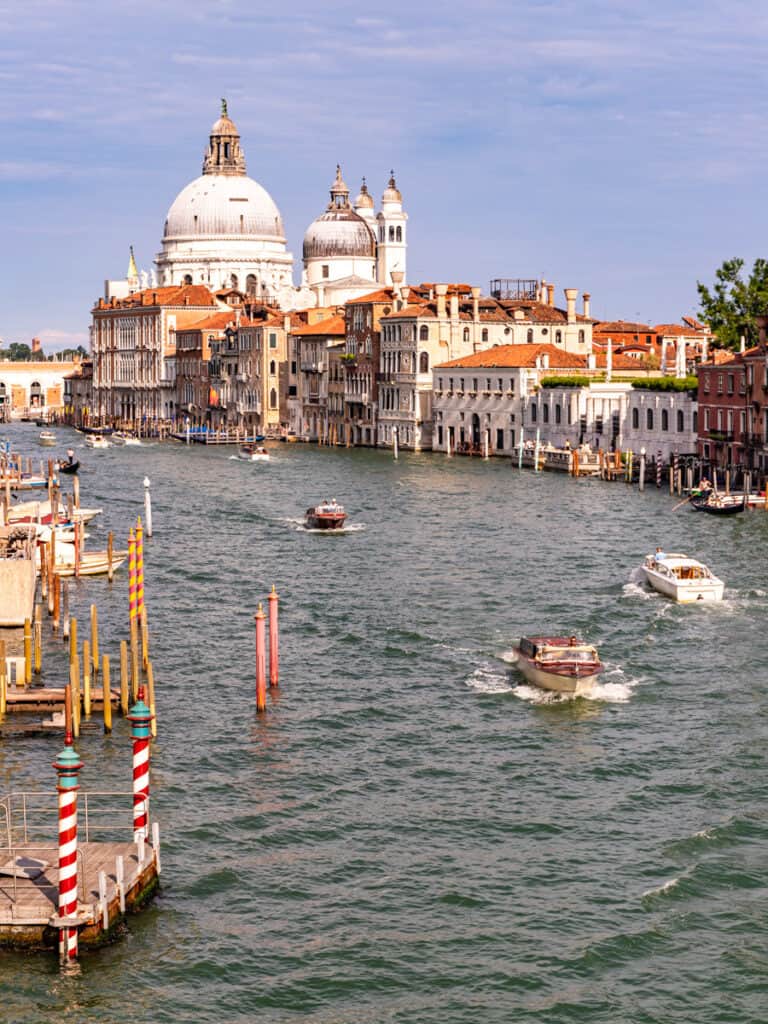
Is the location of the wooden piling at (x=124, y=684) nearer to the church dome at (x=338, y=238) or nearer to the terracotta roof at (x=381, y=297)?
the terracotta roof at (x=381, y=297)

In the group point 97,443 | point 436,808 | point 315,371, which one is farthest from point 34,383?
point 436,808

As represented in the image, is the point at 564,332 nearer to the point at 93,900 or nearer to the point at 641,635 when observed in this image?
the point at 641,635

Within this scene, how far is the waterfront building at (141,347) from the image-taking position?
14562 centimetres

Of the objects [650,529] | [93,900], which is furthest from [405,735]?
[650,529]

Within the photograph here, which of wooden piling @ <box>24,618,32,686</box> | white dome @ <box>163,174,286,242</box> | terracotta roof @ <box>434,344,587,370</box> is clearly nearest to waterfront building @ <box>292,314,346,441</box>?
terracotta roof @ <box>434,344,587,370</box>

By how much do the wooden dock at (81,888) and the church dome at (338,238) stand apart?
127 metres

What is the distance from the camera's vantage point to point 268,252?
162250mm

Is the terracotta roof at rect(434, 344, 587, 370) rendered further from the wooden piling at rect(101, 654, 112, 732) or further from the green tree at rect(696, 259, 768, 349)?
the wooden piling at rect(101, 654, 112, 732)

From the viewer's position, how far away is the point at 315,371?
116750 mm

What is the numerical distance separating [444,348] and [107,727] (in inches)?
2956

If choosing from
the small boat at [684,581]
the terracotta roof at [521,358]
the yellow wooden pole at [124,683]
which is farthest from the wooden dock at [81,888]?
the terracotta roof at [521,358]

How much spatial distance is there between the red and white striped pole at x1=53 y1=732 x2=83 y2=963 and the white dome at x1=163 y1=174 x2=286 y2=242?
5715 inches

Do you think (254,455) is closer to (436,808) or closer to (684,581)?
(684,581)

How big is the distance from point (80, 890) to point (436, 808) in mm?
5753
